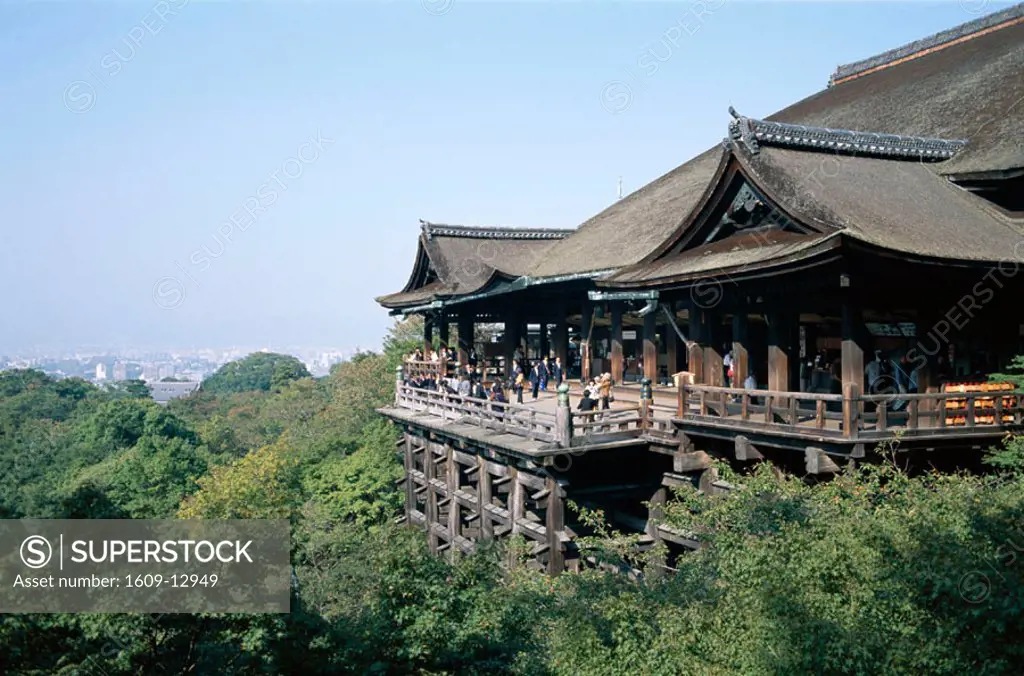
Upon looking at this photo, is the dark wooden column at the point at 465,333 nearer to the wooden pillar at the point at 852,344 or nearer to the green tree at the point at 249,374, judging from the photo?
the wooden pillar at the point at 852,344

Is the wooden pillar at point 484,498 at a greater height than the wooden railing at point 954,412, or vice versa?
the wooden railing at point 954,412

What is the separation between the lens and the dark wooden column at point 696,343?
17.2 metres

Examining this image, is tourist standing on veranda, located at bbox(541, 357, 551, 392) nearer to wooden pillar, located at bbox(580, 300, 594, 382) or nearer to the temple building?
wooden pillar, located at bbox(580, 300, 594, 382)

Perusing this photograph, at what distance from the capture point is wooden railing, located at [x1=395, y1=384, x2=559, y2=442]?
18203 millimetres

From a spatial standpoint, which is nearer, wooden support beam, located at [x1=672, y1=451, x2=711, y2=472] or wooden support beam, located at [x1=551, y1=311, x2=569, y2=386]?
wooden support beam, located at [x1=672, y1=451, x2=711, y2=472]

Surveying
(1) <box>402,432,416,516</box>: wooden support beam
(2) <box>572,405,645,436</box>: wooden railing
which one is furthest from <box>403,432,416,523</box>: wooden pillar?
(2) <box>572,405,645,436</box>: wooden railing

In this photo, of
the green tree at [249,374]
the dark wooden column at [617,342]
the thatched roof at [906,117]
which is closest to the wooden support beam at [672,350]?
the dark wooden column at [617,342]

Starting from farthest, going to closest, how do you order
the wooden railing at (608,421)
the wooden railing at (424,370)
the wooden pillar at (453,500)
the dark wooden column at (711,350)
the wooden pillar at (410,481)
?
the wooden railing at (424,370) → the wooden pillar at (410,481) → the wooden pillar at (453,500) → the wooden railing at (608,421) → the dark wooden column at (711,350)

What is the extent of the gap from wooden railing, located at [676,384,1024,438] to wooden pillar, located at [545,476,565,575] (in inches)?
176

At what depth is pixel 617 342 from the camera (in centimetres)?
2280

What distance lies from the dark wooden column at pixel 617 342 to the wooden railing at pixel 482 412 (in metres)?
2.81

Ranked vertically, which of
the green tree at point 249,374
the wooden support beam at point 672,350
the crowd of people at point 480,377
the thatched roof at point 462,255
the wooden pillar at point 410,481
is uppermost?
the thatched roof at point 462,255

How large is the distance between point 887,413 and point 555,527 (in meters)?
7.58

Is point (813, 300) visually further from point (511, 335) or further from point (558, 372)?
point (511, 335)
